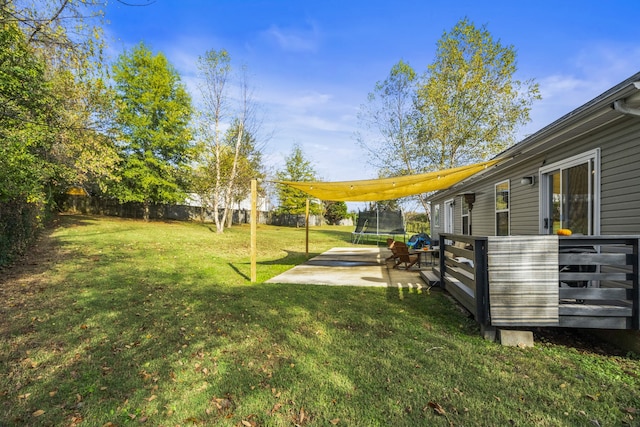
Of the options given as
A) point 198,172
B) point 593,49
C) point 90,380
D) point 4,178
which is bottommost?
point 90,380

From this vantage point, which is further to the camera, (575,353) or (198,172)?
(198,172)

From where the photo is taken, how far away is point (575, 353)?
316 centimetres

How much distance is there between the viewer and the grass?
216cm

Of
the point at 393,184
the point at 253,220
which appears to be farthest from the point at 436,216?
the point at 253,220

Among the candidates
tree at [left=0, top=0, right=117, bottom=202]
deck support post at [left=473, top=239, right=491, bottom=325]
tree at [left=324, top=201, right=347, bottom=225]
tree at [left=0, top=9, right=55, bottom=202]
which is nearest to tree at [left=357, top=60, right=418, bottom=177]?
tree at [left=0, top=0, right=117, bottom=202]

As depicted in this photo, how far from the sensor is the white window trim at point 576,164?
167 inches

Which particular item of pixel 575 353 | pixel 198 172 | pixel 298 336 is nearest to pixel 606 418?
pixel 575 353

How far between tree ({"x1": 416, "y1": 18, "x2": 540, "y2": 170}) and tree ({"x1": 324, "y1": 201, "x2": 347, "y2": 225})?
28.0 m

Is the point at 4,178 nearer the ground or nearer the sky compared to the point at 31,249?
nearer the sky

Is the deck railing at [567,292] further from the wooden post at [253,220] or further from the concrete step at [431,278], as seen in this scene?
the wooden post at [253,220]

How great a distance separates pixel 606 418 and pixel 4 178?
292 inches

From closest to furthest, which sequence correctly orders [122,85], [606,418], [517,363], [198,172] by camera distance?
[606,418] < [517,363] < [122,85] < [198,172]

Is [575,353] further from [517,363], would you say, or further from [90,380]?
[90,380]

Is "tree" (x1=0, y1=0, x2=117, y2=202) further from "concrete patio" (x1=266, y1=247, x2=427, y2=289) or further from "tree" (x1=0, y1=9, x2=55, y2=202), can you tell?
"concrete patio" (x1=266, y1=247, x2=427, y2=289)
